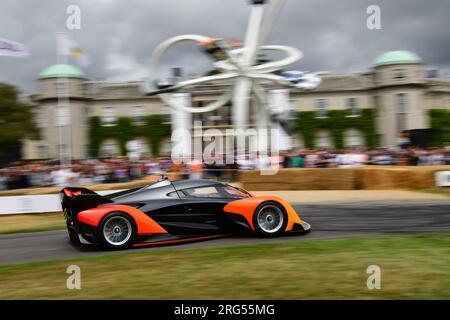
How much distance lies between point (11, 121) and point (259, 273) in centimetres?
4417

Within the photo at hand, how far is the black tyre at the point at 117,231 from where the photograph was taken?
28.1 ft

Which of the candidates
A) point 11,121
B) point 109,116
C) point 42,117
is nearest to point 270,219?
point 11,121

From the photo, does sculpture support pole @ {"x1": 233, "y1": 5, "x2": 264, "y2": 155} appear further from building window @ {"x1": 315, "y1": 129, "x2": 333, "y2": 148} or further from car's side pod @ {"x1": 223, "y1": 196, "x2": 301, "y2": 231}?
car's side pod @ {"x1": 223, "y1": 196, "x2": 301, "y2": 231}

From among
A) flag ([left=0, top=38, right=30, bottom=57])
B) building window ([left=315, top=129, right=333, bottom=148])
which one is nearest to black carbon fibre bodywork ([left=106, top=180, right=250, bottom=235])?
flag ([left=0, top=38, right=30, bottom=57])

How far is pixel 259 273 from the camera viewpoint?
6461 millimetres

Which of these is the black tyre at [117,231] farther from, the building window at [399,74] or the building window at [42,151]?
the building window at [399,74]

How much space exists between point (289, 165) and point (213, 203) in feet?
45.2

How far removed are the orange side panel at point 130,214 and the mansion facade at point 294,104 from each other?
173 feet

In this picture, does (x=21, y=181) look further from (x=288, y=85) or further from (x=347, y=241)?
(x=288, y=85)

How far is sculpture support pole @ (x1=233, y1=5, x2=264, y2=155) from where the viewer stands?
39.8m

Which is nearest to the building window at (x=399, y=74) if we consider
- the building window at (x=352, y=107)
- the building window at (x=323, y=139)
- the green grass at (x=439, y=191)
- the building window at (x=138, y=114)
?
the building window at (x=352, y=107)

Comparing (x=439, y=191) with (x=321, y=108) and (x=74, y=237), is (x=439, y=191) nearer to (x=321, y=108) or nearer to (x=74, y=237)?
(x=74, y=237)

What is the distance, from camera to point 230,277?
6.33 m
